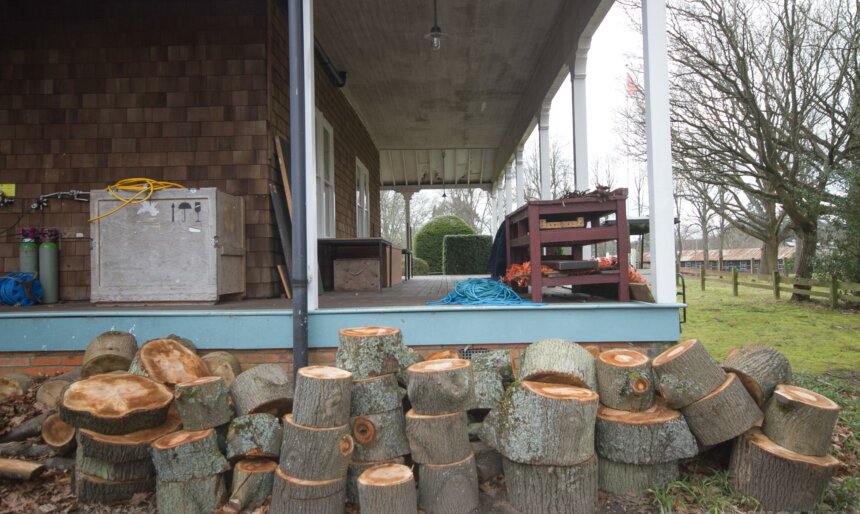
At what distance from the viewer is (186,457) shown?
2.18 m

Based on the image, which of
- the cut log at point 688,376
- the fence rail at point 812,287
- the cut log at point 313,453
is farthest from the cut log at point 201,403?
the fence rail at point 812,287

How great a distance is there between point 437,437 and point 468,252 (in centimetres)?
1102

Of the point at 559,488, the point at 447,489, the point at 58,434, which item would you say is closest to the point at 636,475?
the point at 559,488

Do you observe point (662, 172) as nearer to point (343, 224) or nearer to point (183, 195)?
point (183, 195)

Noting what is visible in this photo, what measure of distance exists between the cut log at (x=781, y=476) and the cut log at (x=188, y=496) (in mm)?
2344

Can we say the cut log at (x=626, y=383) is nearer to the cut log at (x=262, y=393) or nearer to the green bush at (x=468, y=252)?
the cut log at (x=262, y=393)

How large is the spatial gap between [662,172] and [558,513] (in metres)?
2.18

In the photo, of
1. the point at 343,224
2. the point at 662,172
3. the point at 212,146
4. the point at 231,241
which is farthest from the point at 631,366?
the point at 343,224

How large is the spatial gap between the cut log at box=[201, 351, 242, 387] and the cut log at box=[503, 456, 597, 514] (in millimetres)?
1716

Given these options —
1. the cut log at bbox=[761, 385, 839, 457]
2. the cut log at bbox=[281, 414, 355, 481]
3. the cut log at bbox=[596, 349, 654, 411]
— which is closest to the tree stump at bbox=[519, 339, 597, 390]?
the cut log at bbox=[596, 349, 654, 411]

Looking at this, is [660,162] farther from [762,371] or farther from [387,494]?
[387,494]

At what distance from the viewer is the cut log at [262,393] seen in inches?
96.8

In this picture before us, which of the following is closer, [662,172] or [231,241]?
[662,172]

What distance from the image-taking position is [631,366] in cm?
232
